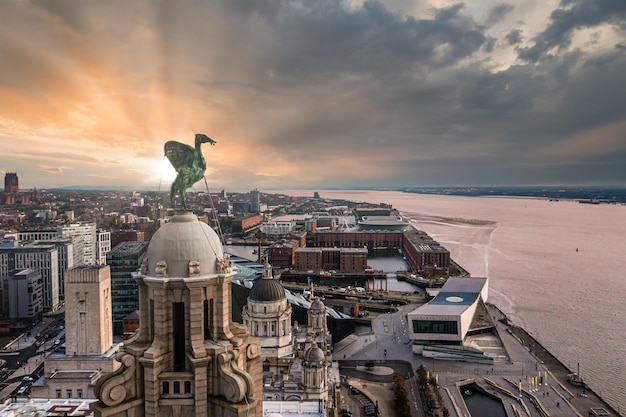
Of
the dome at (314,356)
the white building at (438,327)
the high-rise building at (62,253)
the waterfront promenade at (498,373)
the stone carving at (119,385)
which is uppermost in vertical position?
the stone carving at (119,385)

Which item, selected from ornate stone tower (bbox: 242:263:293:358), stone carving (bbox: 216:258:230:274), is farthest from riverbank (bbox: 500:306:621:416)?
stone carving (bbox: 216:258:230:274)

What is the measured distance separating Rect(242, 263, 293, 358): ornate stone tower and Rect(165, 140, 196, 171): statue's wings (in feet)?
74.1

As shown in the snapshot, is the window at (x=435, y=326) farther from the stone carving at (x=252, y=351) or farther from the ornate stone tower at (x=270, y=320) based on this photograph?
the stone carving at (x=252, y=351)

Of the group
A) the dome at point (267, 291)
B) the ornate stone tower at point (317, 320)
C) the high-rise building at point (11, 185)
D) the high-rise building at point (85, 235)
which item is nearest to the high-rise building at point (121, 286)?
the dome at point (267, 291)

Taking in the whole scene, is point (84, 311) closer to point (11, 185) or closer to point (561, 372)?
point (561, 372)

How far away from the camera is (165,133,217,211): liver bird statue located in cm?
579

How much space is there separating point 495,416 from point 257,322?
13.6 meters

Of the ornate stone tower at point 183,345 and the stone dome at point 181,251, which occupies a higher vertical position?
the stone dome at point 181,251

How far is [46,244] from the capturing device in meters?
44.0

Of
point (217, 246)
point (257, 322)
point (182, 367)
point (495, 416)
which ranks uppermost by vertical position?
point (217, 246)

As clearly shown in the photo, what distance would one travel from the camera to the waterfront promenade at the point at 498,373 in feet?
80.6

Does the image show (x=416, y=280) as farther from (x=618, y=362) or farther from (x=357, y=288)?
(x=618, y=362)

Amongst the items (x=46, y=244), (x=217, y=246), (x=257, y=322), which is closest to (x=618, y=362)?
(x=257, y=322)

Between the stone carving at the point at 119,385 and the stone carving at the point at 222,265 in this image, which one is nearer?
the stone carving at the point at 119,385
